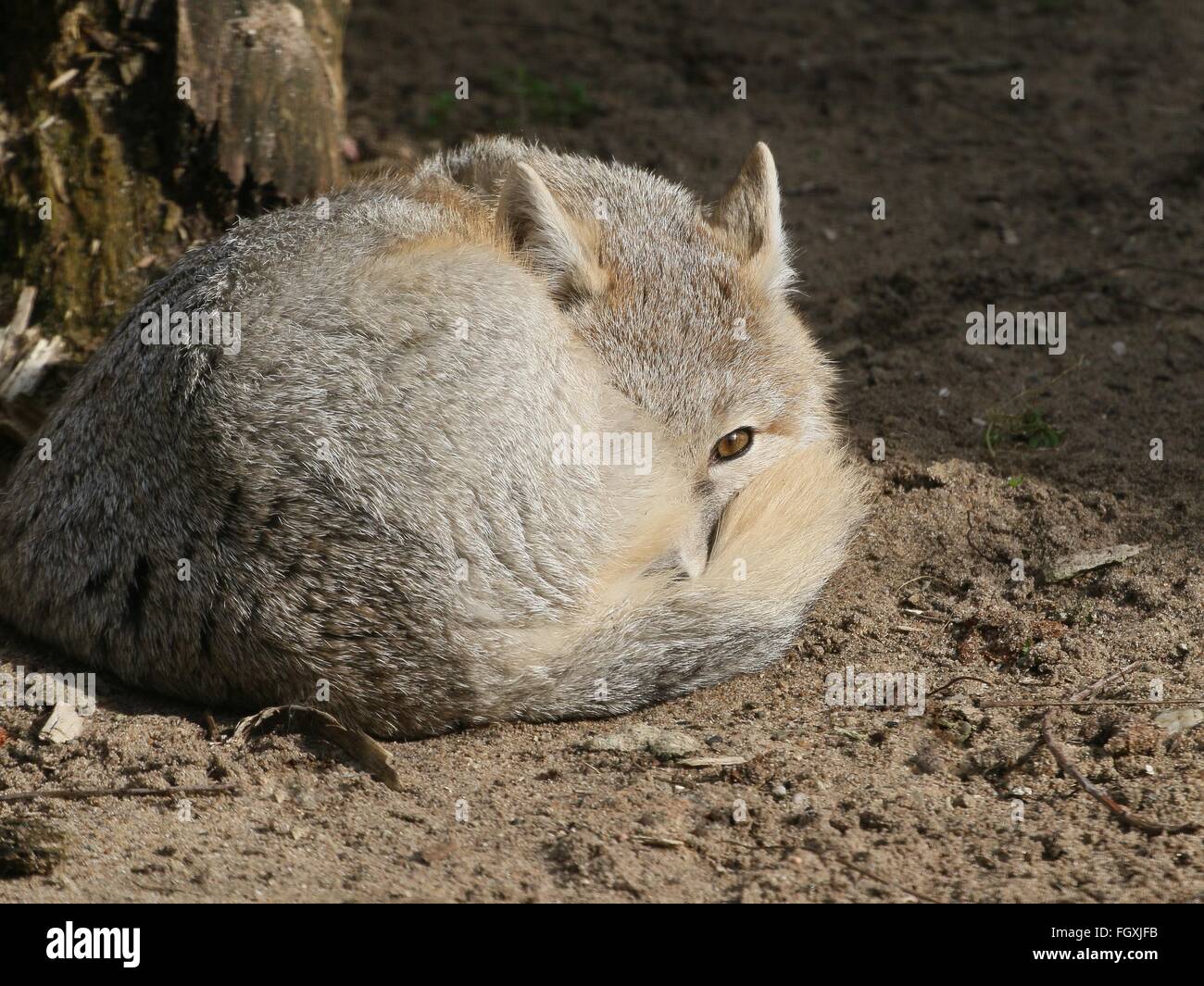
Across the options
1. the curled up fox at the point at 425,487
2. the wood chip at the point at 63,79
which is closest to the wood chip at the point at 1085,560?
the curled up fox at the point at 425,487

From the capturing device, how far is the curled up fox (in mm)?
4258

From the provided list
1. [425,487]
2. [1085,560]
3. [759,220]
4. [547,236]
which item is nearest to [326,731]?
[425,487]

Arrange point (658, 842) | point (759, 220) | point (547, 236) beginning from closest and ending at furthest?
1. point (658, 842)
2. point (547, 236)
3. point (759, 220)

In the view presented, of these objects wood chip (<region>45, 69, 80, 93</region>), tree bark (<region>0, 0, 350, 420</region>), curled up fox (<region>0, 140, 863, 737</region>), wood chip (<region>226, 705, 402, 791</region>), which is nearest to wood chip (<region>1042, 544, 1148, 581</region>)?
curled up fox (<region>0, 140, 863, 737</region>)

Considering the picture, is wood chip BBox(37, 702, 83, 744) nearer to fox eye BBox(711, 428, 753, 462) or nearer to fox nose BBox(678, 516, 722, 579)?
fox nose BBox(678, 516, 722, 579)

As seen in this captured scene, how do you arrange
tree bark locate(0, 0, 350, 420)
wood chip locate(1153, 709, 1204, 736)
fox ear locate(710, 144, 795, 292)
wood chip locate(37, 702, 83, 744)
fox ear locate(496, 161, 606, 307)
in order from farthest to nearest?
tree bark locate(0, 0, 350, 420) → fox ear locate(710, 144, 795, 292) → fox ear locate(496, 161, 606, 307) → wood chip locate(37, 702, 83, 744) → wood chip locate(1153, 709, 1204, 736)

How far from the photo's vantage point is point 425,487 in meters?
4.24

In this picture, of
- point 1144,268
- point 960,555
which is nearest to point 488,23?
point 1144,268

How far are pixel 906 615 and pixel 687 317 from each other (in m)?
1.54

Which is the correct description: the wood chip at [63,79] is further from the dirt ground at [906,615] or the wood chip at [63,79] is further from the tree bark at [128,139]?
the dirt ground at [906,615]

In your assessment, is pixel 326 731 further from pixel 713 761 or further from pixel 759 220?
pixel 759 220

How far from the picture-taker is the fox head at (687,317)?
16.5 ft

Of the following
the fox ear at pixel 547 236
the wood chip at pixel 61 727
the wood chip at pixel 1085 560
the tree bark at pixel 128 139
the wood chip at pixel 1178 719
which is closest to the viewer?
the wood chip at pixel 1178 719

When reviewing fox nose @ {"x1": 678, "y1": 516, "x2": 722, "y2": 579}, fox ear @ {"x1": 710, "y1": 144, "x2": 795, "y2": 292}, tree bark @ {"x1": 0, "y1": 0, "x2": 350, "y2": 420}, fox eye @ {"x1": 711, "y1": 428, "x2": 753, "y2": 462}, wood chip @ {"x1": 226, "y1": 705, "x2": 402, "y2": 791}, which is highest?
tree bark @ {"x1": 0, "y1": 0, "x2": 350, "y2": 420}
